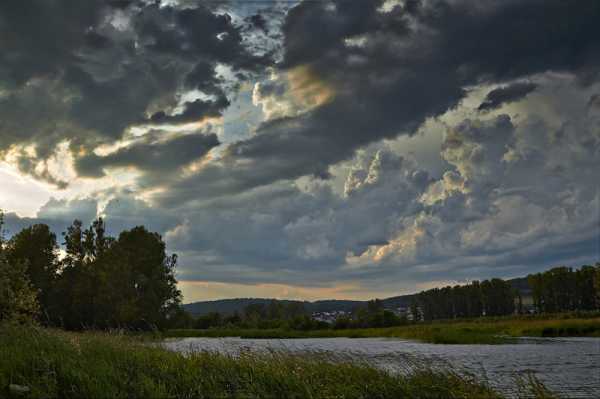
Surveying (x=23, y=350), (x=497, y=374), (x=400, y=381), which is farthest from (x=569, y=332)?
(x=23, y=350)

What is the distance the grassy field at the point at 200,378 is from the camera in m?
12.3

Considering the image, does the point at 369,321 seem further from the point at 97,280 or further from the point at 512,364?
the point at 512,364

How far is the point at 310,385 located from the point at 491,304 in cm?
17012

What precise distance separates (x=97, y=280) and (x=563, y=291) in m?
120

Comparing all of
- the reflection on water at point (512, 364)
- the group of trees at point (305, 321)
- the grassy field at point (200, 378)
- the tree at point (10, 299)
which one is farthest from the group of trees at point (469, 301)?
the grassy field at point (200, 378)

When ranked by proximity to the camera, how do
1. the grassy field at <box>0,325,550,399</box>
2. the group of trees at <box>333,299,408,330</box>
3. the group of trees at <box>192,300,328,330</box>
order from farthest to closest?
the group of trees at <box>333,299,408,330</box> → the group of trees at <box>192,300,328,330</box> → the grassy field at <box>0,325,550,399</box>

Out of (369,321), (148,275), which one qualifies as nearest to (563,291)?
(369,321)

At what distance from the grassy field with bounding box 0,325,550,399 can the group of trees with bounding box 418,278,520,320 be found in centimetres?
16136

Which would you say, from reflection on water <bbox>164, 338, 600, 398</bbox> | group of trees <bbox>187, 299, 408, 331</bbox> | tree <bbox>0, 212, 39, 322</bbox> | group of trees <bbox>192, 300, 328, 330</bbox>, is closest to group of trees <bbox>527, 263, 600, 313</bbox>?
group of trees <bbox>187, 299, 408, 331</bbox>

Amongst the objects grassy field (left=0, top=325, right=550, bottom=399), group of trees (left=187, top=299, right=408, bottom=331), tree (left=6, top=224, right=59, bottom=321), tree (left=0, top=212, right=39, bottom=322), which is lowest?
group of trees (left=187, top=299, right=408, bottom=331)

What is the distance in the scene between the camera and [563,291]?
146m

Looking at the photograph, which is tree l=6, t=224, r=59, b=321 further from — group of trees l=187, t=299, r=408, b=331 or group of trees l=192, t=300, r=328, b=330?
group of trees l=192, t=300, r=328, b=330

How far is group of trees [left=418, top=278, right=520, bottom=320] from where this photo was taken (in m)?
169

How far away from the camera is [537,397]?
10195 mm
